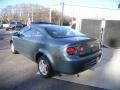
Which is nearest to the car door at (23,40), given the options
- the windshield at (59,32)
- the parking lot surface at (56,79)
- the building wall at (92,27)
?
the parking lot surface at (56,79)

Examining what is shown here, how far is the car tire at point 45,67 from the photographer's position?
460 centimetres

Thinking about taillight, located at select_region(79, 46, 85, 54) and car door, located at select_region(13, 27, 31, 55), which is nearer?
taillight, located at select_region(79, 46, 85, 54)

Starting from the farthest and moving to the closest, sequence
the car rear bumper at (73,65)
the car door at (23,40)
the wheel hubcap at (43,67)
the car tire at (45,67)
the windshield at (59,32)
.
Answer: the car door at (23,40)
the windshield at (59,32)
the wheel hubcap at (43,67)
the car tire at (45,67)
the car rear bumper at (73,65)


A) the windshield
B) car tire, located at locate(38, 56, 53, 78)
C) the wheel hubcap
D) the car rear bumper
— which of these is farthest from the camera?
the windshield

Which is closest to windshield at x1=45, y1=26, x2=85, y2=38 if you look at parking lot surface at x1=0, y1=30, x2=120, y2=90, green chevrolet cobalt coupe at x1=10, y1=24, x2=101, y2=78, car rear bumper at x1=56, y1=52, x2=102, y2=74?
green chevrolet cobalt coupe at x1=10, y1=24, x2=101, y2=78

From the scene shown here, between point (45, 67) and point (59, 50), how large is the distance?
0.88 m

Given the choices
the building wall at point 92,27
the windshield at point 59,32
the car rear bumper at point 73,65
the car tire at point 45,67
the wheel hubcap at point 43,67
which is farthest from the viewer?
the building wall at point 92,27

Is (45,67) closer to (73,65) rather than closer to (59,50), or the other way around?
(59,50)

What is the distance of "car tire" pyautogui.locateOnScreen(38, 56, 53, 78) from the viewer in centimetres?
460

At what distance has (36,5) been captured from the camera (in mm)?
41469

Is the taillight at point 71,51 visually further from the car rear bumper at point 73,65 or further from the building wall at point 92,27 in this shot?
the building wall at point 92,27

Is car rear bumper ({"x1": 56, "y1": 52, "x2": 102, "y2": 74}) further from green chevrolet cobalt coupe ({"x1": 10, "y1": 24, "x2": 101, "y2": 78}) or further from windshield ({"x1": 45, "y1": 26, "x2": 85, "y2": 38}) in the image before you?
windshield ({"x1": 45, "y1": 26, "x2": 85, "y2": 38})

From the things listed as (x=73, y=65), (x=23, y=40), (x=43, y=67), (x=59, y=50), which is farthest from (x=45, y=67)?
(x=23, y=40)

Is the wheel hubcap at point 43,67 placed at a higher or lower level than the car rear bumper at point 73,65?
lower
